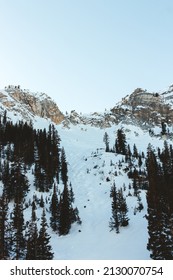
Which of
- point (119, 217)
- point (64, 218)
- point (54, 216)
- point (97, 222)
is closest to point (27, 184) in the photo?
point (54, 216)

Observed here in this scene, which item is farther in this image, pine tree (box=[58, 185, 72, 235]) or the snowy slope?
pine tree (box=[58, 185, 72, 235])

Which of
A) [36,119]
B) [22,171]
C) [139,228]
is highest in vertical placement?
[36,119]

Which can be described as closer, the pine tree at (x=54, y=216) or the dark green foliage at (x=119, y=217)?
the dark green foliage at (x=119, y=217)

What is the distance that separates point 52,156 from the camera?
98500mm

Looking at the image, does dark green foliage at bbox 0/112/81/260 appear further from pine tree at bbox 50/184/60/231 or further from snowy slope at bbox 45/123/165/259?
snowy slope at bbox 45/123/165/259

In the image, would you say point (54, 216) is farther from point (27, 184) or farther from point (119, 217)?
point (27, 184)

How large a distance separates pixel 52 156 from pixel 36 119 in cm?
9810

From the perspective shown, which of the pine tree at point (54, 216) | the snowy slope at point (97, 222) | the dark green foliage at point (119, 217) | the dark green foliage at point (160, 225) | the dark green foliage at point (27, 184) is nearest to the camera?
the dark green foliage at point (160, 225)

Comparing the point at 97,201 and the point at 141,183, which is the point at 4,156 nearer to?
the point at 97,201

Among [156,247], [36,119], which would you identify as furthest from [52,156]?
[36,119]

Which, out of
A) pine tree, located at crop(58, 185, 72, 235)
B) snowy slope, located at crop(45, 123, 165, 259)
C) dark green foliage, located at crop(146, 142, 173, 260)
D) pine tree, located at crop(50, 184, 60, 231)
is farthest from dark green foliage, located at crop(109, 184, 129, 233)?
dark green foliage, located at crop(146, 142, 173, 260)

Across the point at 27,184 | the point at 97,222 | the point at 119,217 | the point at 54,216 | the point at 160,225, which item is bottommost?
the point at 97,222

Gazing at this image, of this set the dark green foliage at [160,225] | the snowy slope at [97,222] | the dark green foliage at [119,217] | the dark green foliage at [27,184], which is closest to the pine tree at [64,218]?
A: the dark green foliage at [27,184]

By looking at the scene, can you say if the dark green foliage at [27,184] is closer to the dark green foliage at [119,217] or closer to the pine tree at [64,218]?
the pine tree at [64,218]
